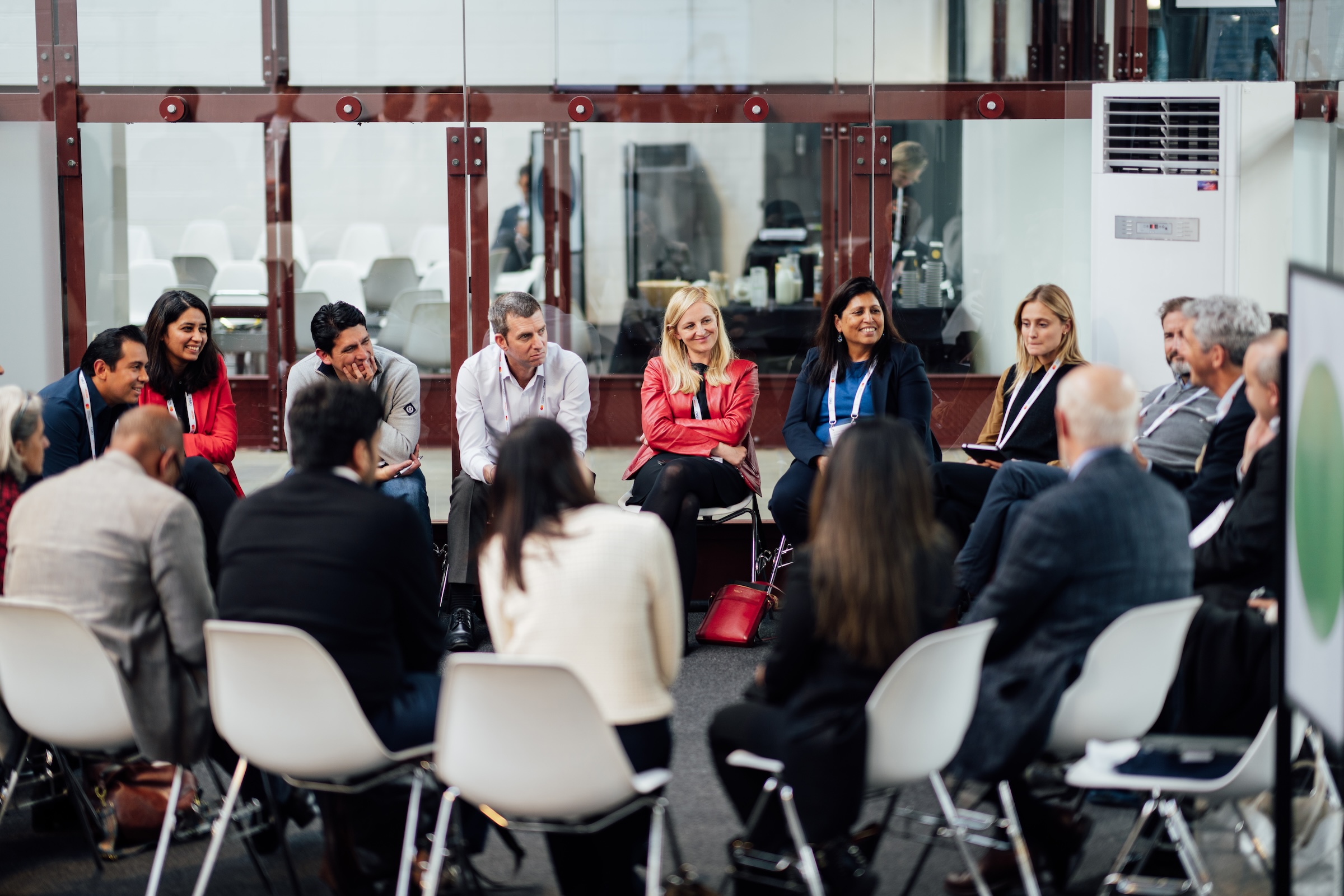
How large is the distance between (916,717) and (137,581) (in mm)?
1799

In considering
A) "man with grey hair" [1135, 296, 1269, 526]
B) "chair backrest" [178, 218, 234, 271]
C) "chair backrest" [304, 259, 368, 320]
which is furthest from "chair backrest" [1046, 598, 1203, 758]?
"chair backrest" [178, 218, 234, 271]

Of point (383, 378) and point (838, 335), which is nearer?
point (383, 378)

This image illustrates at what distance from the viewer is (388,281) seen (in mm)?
6301

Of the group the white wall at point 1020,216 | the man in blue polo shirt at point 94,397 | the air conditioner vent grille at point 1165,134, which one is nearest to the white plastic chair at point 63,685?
the man in blue polo shirt at point 94,397

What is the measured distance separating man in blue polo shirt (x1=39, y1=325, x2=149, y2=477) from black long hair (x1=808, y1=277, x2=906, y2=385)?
2.52 metres

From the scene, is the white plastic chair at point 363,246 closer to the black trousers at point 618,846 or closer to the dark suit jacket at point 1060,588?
the black trousers at point 618,846

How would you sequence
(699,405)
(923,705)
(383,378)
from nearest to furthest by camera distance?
(923,705)
(383,378)
(699,405)

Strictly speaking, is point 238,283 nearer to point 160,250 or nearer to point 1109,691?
point 160,250

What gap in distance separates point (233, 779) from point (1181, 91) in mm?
4494

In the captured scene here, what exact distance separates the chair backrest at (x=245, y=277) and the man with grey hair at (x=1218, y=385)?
3.72 metres

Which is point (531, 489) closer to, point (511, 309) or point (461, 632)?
point (461, 632)

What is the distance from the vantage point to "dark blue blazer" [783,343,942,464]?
5352mm

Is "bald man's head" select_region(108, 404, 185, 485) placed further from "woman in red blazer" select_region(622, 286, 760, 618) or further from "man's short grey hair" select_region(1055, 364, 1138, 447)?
"woman in red blazer" select_region(622, 286, 760, 618)

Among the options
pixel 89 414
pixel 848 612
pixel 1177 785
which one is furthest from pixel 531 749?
pixel 89 414
